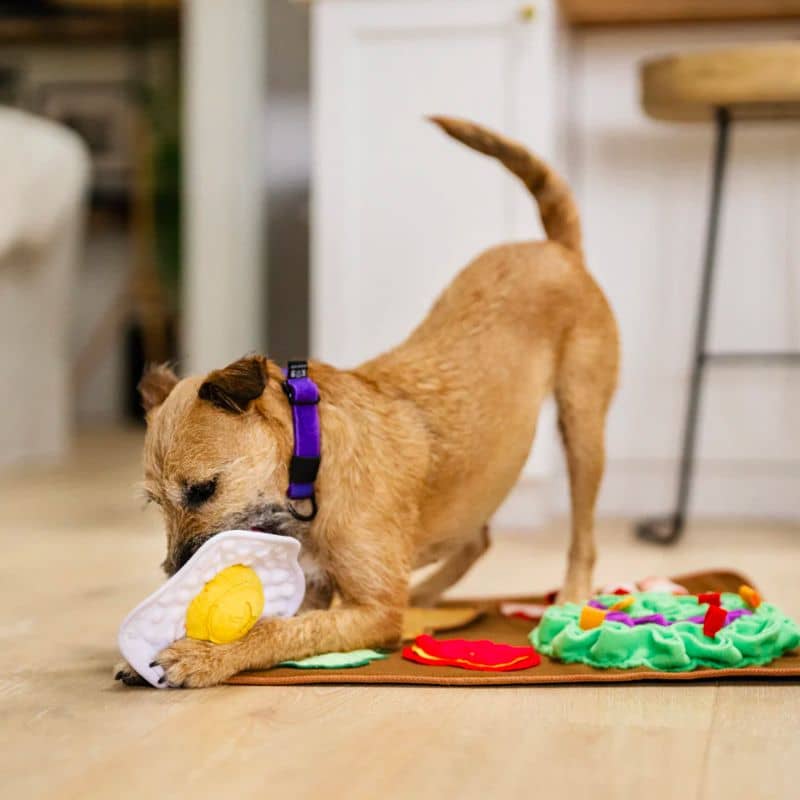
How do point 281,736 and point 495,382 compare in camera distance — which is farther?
point 495,382

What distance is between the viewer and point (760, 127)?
11.9ft

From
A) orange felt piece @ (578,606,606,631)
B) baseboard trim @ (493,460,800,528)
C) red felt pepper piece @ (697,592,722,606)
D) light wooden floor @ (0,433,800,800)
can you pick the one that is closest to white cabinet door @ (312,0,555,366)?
baseboard trim @ (493,460,800,528)

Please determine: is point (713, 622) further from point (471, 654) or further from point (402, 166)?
point (402, 166)

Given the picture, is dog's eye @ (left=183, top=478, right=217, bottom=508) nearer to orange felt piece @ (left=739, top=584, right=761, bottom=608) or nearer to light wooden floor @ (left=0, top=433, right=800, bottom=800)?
light wooden floor @ (left=0, top=433, right=800, bottom=800)

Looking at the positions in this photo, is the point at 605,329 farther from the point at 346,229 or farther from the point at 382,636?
the point at 346,229

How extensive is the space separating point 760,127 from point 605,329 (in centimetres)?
154

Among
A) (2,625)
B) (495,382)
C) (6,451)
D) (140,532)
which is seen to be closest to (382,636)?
(495,382)

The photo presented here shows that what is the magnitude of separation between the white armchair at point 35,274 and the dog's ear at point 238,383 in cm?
292

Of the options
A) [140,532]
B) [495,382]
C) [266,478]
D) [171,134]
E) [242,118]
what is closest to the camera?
[266,478]

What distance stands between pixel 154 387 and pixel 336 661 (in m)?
0.47

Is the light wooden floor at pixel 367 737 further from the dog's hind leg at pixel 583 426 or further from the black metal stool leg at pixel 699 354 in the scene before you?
the black metal stool leg at pixel 699 354

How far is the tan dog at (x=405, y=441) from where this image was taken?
1.76 meters

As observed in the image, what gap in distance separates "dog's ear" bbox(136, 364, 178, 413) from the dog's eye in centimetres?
18

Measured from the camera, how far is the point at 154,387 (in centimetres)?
189
